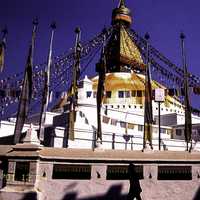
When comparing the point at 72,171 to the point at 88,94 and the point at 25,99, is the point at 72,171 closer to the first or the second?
the point at 25,99

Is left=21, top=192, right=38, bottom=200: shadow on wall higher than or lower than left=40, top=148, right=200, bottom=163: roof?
lower

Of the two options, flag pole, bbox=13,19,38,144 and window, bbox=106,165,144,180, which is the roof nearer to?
window, bbox=106,165,144,180

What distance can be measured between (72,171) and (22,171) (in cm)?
288

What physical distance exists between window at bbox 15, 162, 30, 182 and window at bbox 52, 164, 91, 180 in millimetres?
1614

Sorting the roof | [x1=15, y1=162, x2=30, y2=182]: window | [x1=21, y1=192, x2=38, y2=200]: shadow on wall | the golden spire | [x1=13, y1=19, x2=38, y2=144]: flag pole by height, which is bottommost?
[x1=21, y1=192, x2=38, y2=200]: shadow on wall

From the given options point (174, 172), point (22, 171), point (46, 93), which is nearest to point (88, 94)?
point (46, 93)

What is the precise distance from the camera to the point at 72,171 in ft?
63.9

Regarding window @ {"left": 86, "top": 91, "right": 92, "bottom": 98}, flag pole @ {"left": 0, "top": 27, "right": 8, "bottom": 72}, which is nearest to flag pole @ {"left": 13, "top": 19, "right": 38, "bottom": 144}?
flag pole @ {"left": 0, "top": 27, "right": 8, "bottom": 72}

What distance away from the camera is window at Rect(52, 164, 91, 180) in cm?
1939

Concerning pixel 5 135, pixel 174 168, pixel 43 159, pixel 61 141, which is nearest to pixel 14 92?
→ pixel 5 135

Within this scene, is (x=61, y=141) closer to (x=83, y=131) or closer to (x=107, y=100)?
(x=83, y=131)

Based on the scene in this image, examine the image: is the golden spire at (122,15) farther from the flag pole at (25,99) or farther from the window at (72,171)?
the window at (72,171)

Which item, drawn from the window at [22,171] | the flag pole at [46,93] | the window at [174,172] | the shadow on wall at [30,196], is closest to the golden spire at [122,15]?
the flag pole at [46,93]

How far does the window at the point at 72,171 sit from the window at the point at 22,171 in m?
1.61
